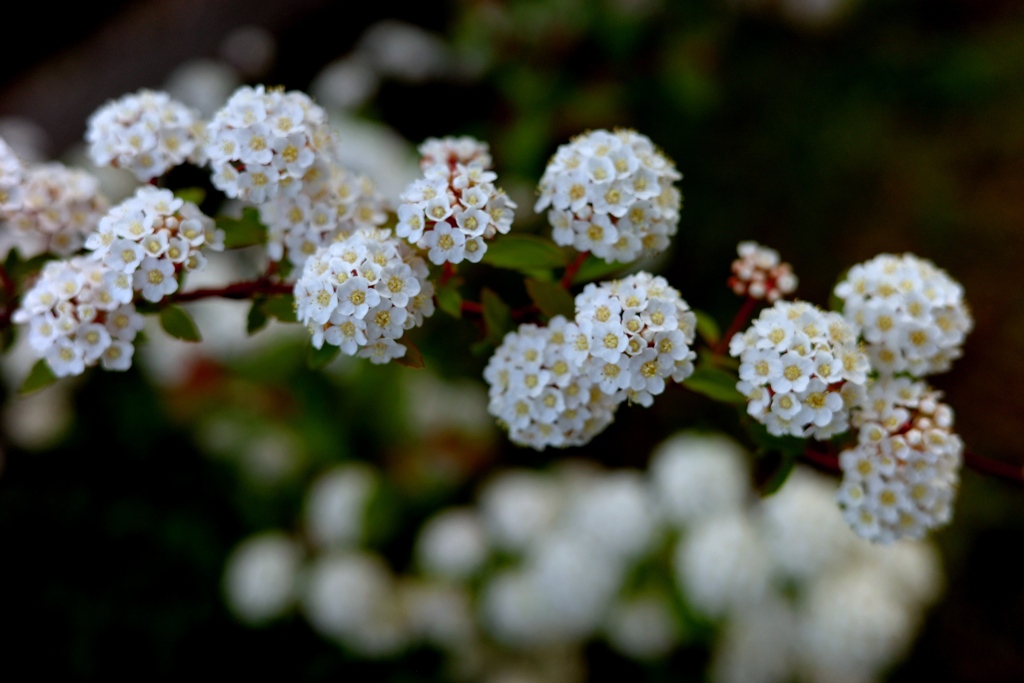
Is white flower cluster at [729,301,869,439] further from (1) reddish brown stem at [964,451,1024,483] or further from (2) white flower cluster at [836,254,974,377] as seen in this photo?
(1) reddish brown stem at [964,451,1024,483]

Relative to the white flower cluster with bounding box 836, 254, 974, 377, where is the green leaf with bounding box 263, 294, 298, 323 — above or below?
below

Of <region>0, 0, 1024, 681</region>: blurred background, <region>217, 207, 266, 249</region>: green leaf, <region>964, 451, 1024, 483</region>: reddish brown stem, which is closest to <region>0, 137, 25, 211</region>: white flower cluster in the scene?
<region>217, 207, 266, 249</region>: green leaf

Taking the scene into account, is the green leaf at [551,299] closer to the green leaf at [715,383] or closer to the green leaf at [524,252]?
the green leaf at [524,252]

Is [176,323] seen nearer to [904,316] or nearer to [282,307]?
[282,307]

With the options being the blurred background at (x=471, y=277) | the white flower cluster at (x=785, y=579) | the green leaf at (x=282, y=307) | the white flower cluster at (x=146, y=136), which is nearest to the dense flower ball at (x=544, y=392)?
the green leaf at (x=282, y=307)

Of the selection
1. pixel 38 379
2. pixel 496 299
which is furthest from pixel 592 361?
pixel 38 379
